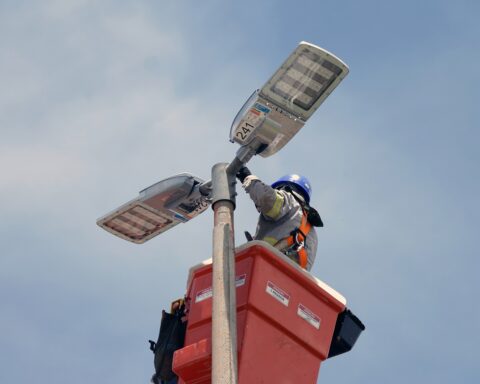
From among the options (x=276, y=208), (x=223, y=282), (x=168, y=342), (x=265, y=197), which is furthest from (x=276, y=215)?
(x=223, y=282)

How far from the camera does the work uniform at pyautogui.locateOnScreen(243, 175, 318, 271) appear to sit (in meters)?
10.8

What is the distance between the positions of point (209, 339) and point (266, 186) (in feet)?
6.64

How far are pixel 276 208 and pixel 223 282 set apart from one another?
2.31 meters

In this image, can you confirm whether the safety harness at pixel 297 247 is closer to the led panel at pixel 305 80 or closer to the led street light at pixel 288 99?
the led street light at pixel 288 99

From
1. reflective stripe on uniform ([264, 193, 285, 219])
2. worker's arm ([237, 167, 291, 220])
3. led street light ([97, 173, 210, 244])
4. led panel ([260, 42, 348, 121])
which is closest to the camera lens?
led panel ([260, 42, 348, 121])

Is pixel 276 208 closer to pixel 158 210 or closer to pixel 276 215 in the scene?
pixel 276 215

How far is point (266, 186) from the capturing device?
10805 millimetres

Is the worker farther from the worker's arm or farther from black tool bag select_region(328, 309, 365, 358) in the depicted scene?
black tool bag select_region(328, 309, 365, 358)

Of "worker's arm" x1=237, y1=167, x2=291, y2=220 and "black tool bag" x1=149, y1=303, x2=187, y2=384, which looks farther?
"worker's arm" x1=237, y1=167, x2=291, y2=220

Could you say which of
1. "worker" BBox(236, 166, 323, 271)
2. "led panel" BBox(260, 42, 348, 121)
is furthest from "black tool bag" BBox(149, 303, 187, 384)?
"led panel" BBox(260, 42, 348, 121)

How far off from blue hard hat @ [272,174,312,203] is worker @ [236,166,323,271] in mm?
772

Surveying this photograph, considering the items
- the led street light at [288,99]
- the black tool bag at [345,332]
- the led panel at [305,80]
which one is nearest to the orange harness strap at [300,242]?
the black tool bag at [345,332]

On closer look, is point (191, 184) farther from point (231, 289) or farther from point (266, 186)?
point (231, 289)

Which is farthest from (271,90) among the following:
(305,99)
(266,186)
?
(266,186)
